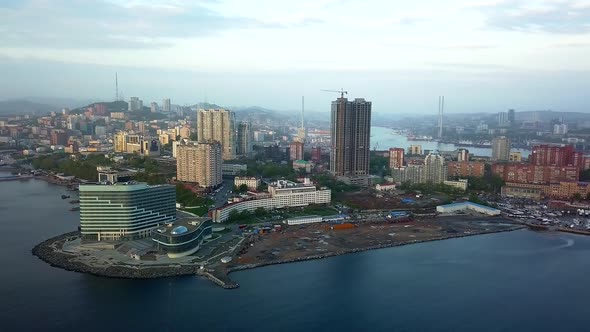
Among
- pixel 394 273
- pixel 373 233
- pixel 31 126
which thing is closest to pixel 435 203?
pixel 373 233

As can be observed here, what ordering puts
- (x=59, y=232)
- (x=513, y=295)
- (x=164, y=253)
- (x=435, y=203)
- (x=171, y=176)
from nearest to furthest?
(x=513, y=295) → (x=164, y=253) → (x=59, y=232) → (x=435, y=203) → (x=171, y=176)

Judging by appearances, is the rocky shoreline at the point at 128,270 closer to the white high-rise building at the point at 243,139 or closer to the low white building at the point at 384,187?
the low white building at the point at 384,187

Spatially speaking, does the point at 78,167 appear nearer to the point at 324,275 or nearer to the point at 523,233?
the point at 324,275

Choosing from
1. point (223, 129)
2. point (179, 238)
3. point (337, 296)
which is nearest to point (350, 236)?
point (337, 296)

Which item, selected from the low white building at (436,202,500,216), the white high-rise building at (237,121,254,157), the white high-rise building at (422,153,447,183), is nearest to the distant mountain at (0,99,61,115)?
the white high-rise building at (237,121,254,157)

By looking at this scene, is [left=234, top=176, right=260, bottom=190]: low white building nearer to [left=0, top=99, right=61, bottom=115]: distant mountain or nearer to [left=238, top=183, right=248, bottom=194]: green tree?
[left=238, top=183, right=248, bottom=194]: green tree

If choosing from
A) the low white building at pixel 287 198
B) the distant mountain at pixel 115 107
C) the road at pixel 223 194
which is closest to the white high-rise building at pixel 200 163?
the road at pixel 223 194
